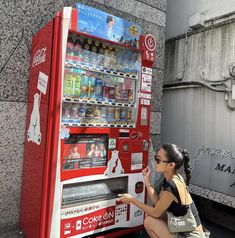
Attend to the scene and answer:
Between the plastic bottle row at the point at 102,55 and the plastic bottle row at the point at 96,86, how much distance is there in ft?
0.40

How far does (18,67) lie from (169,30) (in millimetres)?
3445

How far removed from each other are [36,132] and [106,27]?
1.36m

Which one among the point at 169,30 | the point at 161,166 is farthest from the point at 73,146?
the point at 169,30

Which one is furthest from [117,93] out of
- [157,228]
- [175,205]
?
[157,228]

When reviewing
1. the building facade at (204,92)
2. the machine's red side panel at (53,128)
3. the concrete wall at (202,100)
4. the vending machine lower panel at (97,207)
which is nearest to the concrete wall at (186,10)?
the building facade at (204,92)

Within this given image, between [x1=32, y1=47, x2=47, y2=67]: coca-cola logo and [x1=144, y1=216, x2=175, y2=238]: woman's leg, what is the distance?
1978 millimetres

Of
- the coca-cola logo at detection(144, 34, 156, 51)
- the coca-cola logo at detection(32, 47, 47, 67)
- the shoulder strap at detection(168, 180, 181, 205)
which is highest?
the coca-cola logo at detection(144, 34, 156, 51)

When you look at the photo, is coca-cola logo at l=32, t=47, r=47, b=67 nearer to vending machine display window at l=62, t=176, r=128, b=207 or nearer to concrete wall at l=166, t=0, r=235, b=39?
vending machine display window at l=62, t=176, r=128, b=207

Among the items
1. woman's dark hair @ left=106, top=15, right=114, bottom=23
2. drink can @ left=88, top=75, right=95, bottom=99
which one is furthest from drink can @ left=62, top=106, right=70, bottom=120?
woman's dark hair @ left=106, top=15, right=114, bottom=23

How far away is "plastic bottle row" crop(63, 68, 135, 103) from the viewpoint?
8.93ft

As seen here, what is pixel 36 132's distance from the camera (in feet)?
9.15

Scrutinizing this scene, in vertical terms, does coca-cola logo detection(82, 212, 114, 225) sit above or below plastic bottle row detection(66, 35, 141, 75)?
below

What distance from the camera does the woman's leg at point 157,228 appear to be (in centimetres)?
250

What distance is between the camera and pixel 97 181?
2943 millimetres
